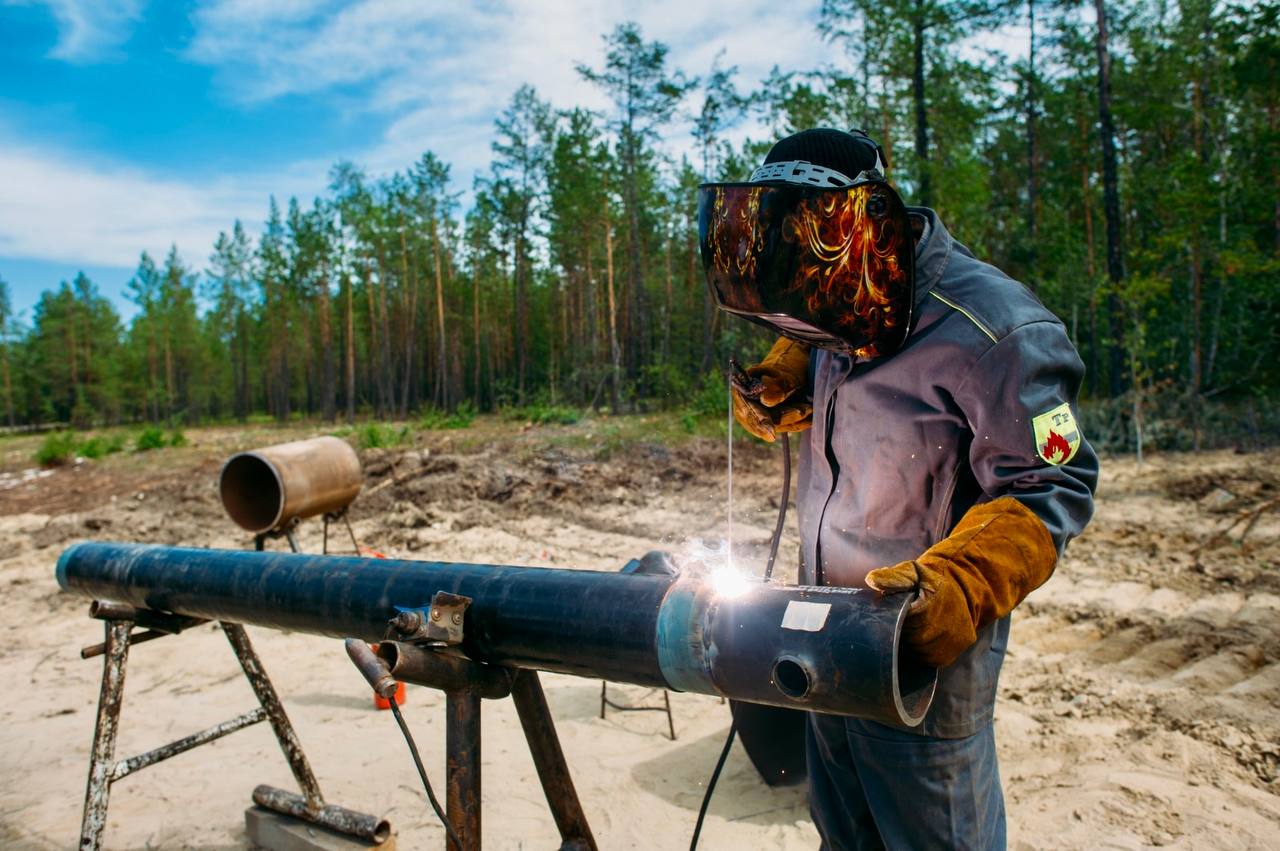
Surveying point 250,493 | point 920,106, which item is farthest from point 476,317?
point 250,493

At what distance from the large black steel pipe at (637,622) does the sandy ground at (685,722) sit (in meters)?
1.73

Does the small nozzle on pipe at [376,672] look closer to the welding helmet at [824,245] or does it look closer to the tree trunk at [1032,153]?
the welding helmet at [824,245]

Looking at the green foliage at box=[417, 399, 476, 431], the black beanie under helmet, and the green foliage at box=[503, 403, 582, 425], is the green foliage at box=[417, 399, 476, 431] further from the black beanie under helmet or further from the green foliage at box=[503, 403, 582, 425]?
the black beanie under helmet

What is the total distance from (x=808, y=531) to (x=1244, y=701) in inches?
129

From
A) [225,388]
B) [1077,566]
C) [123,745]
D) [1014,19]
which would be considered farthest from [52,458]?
[225,388]

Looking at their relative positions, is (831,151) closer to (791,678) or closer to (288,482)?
(791,678)

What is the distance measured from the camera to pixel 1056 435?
5.30 feet

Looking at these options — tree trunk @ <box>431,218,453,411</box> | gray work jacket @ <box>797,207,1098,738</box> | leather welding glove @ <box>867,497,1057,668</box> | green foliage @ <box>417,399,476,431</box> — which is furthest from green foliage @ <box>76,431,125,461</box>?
leather welding glove @ <box>867,497,1057,668</box>

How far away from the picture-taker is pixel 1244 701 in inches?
154

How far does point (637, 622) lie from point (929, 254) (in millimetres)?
1124

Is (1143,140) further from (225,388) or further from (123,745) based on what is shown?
(225,388)

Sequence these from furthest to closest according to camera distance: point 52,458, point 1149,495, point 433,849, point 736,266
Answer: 1. point 52,458
2. point 1149,495
3. point 433,849
4. point 736,266

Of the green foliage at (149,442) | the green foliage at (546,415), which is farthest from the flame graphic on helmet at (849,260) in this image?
the green foliage at (149,442)

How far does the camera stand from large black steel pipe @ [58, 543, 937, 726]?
4.37 ft
